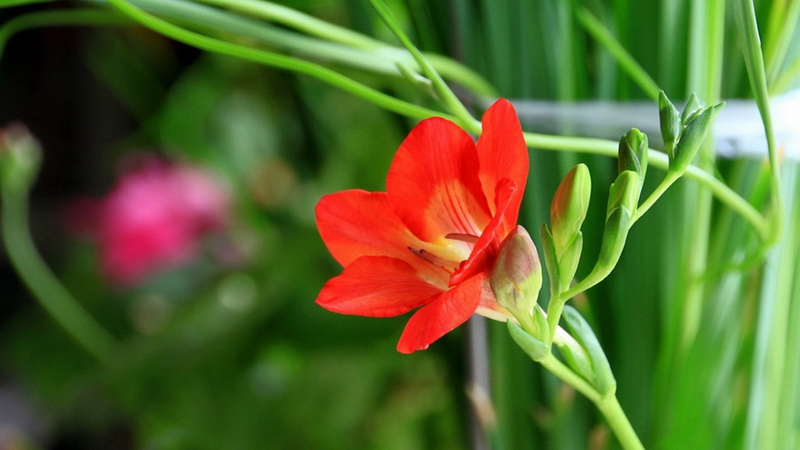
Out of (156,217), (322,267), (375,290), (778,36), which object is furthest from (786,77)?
(156,217)

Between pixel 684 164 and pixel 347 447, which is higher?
pixel 684 164

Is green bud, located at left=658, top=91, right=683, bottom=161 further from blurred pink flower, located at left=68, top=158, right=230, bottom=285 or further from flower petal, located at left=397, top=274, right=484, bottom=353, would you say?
blurred pink flower, located at left=68, top=158, right=230, bottom=285

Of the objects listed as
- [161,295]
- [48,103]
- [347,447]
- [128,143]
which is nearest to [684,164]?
[347,447]

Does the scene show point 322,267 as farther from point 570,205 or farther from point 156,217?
point 570,205

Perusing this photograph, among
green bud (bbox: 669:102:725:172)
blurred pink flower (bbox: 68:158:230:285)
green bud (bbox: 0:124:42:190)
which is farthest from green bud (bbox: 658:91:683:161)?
blurred pink flower (bbox: 68:158:230:285)

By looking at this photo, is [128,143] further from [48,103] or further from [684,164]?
[684,164]

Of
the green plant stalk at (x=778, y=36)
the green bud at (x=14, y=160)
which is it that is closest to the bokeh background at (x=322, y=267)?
the green plant stalk at (x=778, y=36)
